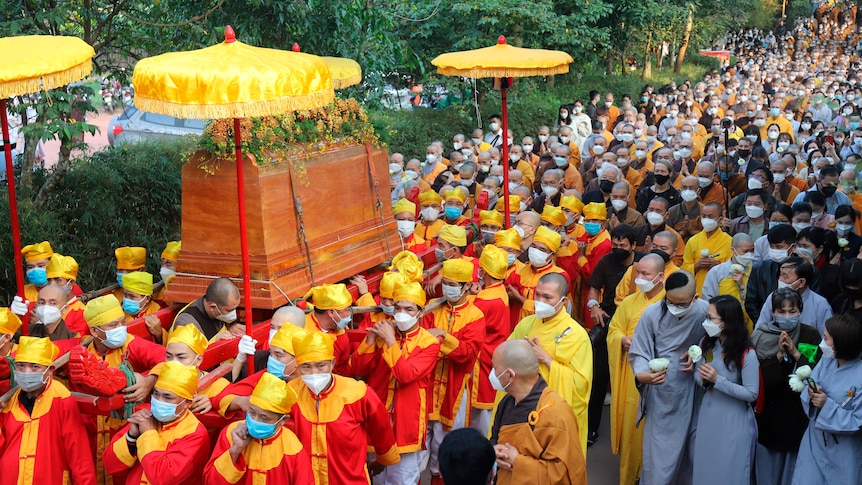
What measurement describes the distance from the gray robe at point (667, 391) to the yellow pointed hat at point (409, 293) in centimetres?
155

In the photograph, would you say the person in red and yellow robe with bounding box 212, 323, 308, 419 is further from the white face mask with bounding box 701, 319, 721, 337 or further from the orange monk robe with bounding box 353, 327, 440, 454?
the white face mask with bounding box 701, 319, 721, 337

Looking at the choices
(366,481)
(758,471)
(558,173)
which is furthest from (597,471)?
(558,173)

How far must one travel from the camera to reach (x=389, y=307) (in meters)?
6.80

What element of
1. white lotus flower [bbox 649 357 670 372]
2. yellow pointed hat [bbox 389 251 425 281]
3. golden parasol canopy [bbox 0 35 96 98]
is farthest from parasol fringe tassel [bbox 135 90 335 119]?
white lotus flower [bbox 649 357 670 372]

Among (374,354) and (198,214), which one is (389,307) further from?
(198,214)

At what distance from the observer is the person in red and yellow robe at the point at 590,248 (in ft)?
30.4

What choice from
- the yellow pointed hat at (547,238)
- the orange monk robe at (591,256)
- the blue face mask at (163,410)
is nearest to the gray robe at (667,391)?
the yellow pointed hat at (547,238)

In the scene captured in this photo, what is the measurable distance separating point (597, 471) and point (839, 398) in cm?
265

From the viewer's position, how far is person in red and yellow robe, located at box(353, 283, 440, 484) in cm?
629

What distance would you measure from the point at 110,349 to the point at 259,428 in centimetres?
196

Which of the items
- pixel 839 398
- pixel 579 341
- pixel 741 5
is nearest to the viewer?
pixel 839 398

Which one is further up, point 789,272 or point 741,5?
point 789,272

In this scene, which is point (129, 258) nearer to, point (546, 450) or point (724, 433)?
point (546, 450)

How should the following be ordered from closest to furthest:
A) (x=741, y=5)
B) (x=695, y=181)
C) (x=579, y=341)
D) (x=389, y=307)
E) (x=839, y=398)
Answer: (x=839, y=398) → (x=579, y=341) → (x=389, y=307) → (x=695, y=181) → (x=741, y=5)
